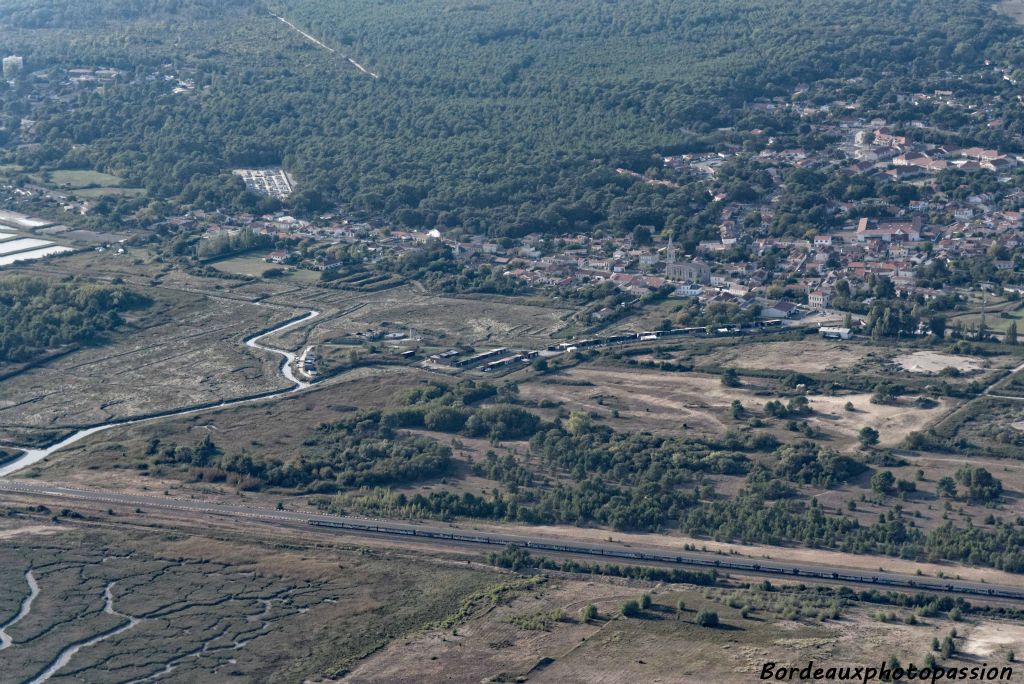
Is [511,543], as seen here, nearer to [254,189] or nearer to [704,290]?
[704,290]

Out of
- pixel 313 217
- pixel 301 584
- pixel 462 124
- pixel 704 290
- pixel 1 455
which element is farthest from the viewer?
pixel 462 124

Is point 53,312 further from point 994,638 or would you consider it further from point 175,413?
point 994,638

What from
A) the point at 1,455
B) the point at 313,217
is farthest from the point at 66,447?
the point at 313,217

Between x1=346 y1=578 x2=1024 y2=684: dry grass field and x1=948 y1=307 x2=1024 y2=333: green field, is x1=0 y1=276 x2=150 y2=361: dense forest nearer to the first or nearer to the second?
x1=346 y1=578 x2=1024 y2=684: dry grass field

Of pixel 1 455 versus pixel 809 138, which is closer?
pixel 1 455

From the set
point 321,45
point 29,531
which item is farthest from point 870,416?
point 321,45

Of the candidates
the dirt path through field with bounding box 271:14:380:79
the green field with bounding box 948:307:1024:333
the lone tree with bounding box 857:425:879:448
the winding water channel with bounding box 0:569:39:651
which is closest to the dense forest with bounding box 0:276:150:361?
the winding water channel with bounding box 0:569:39:651

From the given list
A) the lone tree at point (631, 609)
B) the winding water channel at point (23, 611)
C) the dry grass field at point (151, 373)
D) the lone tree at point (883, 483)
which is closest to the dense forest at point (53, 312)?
the dry grass field at point (151, 373)
